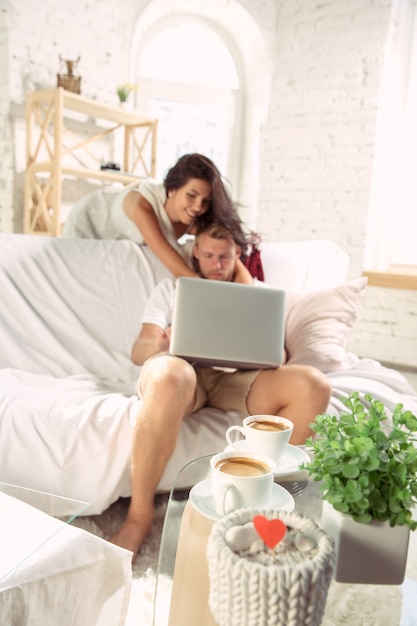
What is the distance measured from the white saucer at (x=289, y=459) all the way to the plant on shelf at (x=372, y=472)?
201 mm

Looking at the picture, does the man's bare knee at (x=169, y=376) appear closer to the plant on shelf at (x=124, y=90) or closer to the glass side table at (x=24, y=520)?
the glass side table at (x=24, y=520)

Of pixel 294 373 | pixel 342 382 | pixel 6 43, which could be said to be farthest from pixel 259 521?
pixel 6 43

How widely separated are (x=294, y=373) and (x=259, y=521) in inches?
33.0

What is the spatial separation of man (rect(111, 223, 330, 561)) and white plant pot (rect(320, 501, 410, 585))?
19.5 inches

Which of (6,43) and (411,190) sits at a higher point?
(6,43)

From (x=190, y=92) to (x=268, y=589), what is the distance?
14.3ft

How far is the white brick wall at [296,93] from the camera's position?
3.35 metres

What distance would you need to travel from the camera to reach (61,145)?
326 cm

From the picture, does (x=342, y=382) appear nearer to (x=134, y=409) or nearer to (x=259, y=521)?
(x=134, y=409)

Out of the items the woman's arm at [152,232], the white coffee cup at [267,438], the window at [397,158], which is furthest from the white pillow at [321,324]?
the window at [397,158]

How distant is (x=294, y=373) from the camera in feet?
4.46

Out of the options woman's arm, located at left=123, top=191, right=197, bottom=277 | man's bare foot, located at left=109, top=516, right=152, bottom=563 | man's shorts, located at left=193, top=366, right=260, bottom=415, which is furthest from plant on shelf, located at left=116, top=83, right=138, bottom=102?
man's bare foot, located at left=109, top=516, right=152, bottom=563

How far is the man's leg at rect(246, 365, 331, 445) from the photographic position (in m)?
1.32

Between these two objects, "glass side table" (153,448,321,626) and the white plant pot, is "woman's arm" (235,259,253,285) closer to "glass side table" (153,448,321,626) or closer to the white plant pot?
"glass side table" (153,448,321,626)
